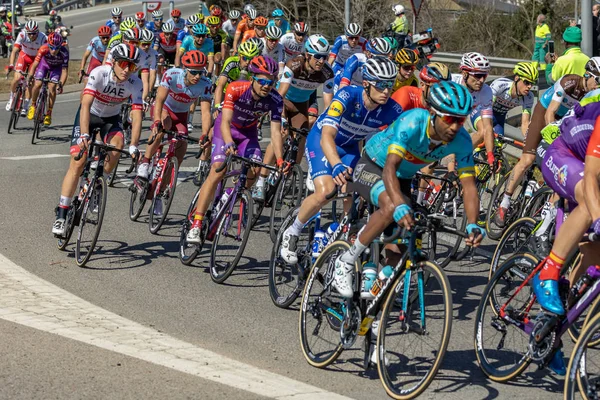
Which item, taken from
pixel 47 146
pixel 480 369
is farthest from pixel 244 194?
pixel 47 146

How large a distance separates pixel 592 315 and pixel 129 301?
14.0ft

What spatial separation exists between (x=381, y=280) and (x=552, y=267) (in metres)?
1.11

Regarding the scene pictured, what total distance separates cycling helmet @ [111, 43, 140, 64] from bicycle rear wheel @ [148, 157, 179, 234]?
1.74 meters

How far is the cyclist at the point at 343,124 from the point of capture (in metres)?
8.18

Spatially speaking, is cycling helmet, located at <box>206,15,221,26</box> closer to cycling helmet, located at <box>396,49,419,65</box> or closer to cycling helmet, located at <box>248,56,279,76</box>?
cycling helmet, located at <box>396,49,419,65</box>

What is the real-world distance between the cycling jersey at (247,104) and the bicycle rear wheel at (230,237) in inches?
50.1

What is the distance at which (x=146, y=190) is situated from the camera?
12438mm

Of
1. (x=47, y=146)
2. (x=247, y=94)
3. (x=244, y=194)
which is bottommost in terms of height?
(x=47, y=146)

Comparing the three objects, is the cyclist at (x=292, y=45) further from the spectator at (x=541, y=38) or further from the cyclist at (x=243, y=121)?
the cyclist at (x=243, y=121)

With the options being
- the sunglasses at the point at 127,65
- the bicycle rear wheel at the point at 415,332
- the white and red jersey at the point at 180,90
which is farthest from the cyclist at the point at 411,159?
the white and red jersey at the point at 180,90

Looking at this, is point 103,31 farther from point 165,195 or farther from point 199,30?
point 165,195

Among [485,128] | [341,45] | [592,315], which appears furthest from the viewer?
[341,45]

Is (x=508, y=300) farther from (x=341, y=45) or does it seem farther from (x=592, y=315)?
(x=341, y=45)

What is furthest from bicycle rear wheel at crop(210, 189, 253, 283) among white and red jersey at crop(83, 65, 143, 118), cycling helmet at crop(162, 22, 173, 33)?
cycling helmet at crop(162, 22, 173, 33)
